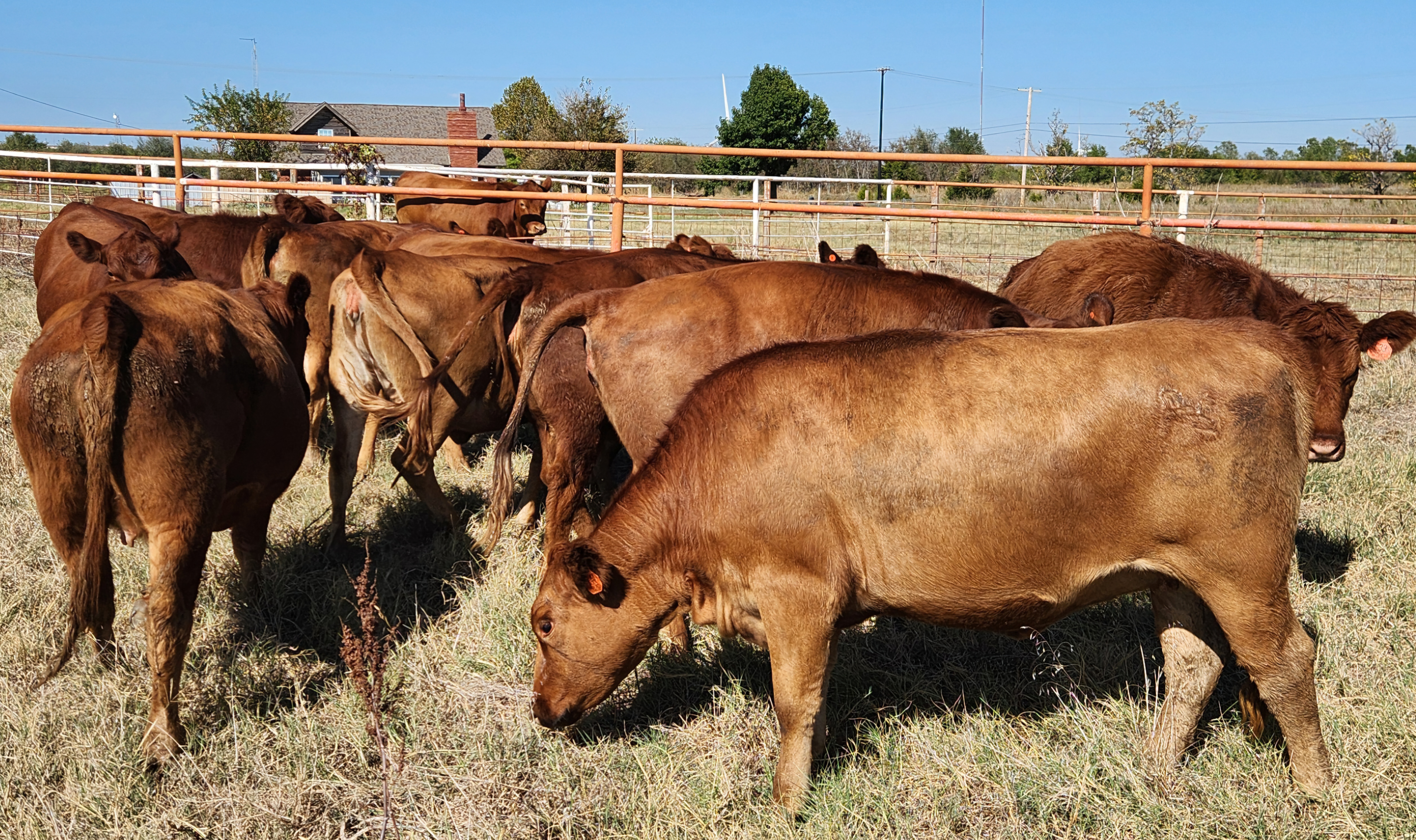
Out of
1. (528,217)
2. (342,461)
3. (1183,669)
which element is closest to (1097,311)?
(1183,669)

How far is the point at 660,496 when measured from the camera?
11.4ft

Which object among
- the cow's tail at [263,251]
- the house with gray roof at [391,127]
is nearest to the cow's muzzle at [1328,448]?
the cow's tail at [263,251]

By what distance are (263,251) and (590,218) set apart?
28.9 ft

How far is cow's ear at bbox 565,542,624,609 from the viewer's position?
338 cm

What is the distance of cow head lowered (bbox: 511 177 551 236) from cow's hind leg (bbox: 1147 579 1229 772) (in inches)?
353

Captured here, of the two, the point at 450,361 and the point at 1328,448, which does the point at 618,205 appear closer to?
the point at 450,361

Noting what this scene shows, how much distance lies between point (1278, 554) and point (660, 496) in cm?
195

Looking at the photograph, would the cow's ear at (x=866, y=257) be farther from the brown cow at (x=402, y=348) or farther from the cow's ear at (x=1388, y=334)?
the cow's ear at (x=1388, y=334)

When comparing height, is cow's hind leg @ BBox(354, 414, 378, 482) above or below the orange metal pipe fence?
below

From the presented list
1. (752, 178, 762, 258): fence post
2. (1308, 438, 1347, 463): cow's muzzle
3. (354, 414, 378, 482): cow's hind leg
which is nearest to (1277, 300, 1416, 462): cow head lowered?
(1308, 438, 1347, 463): cow's muzzle

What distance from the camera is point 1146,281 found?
20.0 feet

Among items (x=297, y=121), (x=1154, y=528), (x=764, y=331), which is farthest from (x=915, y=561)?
(x=297, y=121)

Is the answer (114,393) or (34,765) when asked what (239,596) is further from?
(114,393)

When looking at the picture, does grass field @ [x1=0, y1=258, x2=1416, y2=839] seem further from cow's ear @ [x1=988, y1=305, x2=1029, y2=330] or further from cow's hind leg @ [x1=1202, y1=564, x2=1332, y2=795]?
cow's ear @ [x1=988, y1=305, x2=1029, y2=330]
